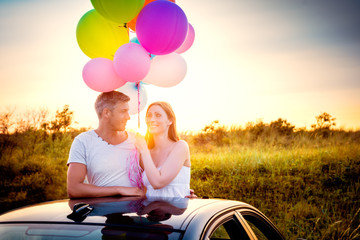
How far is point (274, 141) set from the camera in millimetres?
12820

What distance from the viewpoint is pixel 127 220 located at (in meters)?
1.76

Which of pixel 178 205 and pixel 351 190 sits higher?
pixel 178 205

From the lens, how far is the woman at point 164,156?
3.31m

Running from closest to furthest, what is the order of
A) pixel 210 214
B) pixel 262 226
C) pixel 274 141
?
1. pixel 210 214
2. pixel 262 226
3. pixel 274 141

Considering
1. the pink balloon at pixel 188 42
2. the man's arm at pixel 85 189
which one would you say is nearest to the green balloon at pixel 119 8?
the pink balloon at pixel 188 42

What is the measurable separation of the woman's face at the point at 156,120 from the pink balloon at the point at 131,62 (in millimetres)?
435

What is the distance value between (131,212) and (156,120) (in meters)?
1.85

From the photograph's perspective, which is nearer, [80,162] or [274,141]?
[80,162]

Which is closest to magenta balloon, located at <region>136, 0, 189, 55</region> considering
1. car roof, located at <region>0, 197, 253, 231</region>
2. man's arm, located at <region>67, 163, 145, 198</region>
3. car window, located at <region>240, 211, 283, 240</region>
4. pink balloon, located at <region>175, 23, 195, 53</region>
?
pink balloon, located at <region>175, 23, 195, 53</region>

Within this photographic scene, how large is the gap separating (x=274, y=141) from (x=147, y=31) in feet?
34.1

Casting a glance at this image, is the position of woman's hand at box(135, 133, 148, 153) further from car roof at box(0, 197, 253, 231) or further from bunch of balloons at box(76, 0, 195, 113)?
car roof at box(0, 197, 253, 231)

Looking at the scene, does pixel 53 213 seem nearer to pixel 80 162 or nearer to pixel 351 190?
pixel 80 162

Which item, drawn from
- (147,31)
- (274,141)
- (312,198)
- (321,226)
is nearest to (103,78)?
(147,31)

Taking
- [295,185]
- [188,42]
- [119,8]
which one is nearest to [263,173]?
[295,185]
